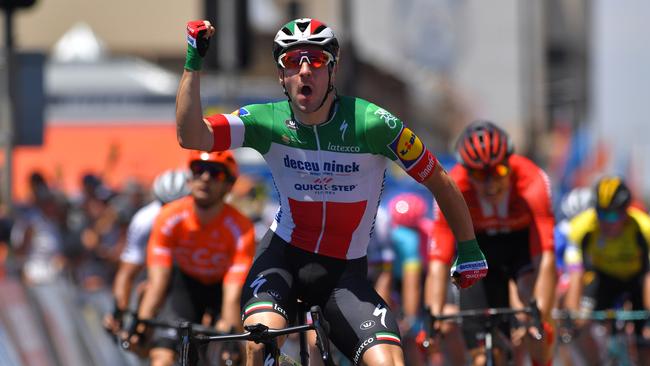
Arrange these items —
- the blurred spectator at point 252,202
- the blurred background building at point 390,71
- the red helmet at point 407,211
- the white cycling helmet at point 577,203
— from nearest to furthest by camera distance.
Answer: the red helmet at point 407,211 < the blurred spectator at point 252,202 < the white cycling helmet at point 577,203 < the blurred background building at point 390,71

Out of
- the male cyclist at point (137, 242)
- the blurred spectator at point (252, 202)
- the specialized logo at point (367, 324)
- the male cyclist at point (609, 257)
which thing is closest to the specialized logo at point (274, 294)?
the specialized logo at point (367, 324)

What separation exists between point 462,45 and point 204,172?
2807 inches

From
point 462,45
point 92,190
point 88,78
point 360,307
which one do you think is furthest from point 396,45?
point 360,307

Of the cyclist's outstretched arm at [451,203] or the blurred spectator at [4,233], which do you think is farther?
the blurred spectator at [4,233]

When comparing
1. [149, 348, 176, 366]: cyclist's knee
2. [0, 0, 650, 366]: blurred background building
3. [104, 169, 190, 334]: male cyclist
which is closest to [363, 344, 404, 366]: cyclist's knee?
[149, 348, 176, 366]: cyclist's knee

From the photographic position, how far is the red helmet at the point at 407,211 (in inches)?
507

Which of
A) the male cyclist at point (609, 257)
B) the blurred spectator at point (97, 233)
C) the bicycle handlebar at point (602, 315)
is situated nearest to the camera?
the bicycle handlebar at point (602, 315)

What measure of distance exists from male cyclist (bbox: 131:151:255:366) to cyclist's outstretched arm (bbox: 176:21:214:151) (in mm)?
2801

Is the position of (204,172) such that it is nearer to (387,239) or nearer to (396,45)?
(387,239)

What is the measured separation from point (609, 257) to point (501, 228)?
2861mm

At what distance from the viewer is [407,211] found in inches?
509

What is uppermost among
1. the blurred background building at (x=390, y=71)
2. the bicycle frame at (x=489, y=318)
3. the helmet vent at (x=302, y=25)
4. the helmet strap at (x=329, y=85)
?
the helmet vent at (x=302, y=25)

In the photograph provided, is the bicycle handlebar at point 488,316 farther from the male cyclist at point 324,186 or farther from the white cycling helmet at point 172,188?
the white cycling helmet at point 172,188

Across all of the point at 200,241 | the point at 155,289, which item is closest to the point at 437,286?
the point at 200,241
